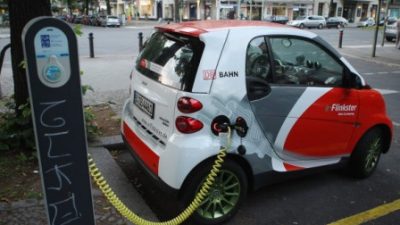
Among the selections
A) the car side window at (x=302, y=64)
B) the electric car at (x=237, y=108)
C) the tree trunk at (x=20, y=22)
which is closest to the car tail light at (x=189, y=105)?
the electric car at (x=237, y=108)

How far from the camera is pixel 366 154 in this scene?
4648mm

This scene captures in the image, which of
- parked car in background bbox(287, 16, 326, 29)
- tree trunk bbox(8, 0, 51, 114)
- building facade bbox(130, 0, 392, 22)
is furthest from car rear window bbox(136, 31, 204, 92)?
building facade bbox(130, 0, 392, 22)

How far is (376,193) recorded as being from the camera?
4.49 meters

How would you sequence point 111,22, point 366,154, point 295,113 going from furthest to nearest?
point 111,22 < point 366,154 < point 295,113

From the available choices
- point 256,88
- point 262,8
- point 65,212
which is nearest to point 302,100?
point 256,88

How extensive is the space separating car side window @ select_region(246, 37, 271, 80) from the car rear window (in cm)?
48

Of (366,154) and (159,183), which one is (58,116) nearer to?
(159,183)

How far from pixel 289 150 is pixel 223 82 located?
41.6 inches

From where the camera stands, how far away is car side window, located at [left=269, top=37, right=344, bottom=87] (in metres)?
3.85

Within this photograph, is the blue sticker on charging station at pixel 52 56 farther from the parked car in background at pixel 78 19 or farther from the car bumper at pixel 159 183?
the parked car in background at pixel 78 19

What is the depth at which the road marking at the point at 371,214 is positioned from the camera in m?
3.83

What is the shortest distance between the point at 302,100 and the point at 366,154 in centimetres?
131

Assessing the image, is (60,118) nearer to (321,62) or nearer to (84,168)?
(84,168)

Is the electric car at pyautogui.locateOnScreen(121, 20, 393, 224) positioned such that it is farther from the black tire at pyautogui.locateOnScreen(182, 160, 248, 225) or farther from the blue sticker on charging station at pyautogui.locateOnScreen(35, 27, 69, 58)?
the blue sticker on charging station at pyautogui.locateOnScreen(35, 27, 69, 58)
